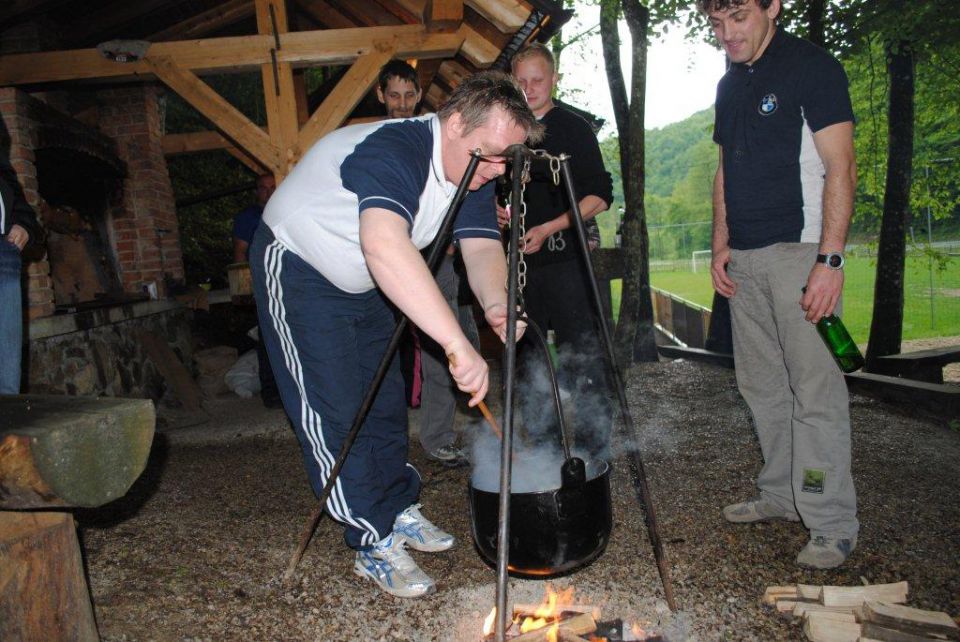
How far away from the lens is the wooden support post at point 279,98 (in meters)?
5.39

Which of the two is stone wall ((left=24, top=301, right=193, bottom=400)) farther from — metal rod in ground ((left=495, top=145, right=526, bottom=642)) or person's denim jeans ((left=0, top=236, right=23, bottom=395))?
metal rod in ground ((left=495, top=145, right=526, bottom=642))

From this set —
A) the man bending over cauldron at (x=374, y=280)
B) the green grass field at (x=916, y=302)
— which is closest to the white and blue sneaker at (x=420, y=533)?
the man bending over cauldron at (x=374, y=280)

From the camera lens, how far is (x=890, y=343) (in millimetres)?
7508

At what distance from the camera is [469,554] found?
2.78 metres

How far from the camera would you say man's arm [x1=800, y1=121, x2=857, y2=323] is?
230 cm

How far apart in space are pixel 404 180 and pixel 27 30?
19.7ft

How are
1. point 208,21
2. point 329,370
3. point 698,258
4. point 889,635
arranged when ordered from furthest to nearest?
point 698,258
point 208,21
point 329,370
point 889,635

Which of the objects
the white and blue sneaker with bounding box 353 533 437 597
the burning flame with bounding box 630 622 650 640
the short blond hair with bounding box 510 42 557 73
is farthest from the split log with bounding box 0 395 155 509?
the short blond hair with bounding box 510 42 557 73

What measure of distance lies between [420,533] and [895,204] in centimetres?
717

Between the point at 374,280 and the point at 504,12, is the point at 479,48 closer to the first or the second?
the point at 504,12

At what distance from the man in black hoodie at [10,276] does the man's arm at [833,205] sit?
340 cm

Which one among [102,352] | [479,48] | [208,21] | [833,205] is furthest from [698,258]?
[833,205]

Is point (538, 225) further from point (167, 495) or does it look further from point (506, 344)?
point (167, 495)

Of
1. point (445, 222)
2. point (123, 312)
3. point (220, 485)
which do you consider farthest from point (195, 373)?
point (445, 222)
